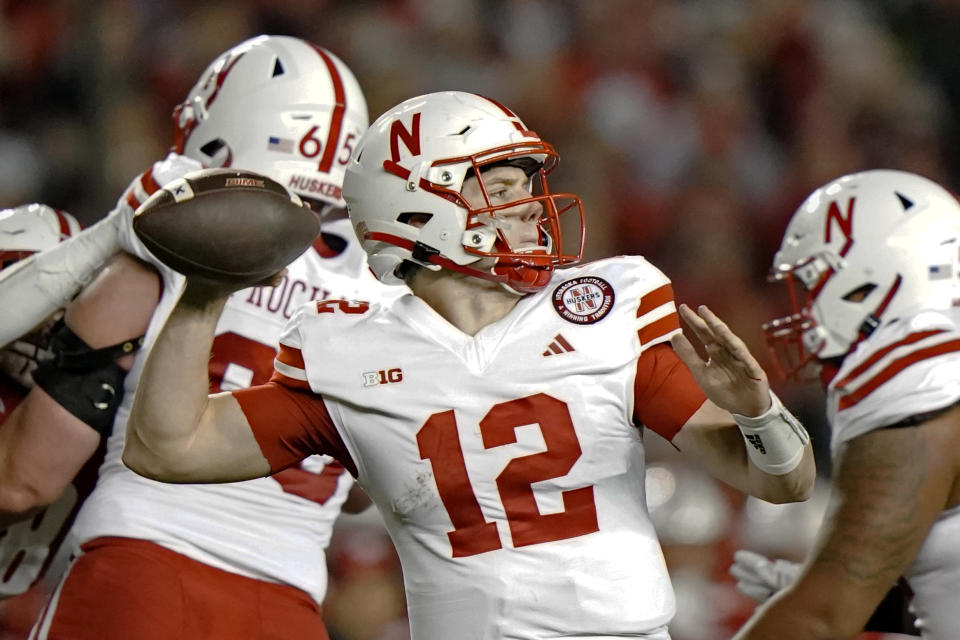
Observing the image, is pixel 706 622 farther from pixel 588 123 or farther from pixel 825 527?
pixel 588 123

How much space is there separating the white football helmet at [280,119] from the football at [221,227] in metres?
0.97

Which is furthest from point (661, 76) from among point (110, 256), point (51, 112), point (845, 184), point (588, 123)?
point (110, 256)

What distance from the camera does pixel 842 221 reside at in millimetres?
3119

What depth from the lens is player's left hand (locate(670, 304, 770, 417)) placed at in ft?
6.29

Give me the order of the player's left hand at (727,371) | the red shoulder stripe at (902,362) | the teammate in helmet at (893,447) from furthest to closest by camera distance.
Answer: the red shoulder stripe at (902,362)
the teammate in helmet at (893,447)
the player's left hand at (727,371)

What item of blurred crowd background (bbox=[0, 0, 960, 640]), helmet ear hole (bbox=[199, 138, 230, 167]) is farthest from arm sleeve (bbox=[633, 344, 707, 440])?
blurred crowd background (bbox=[0, 0, 960, 640])

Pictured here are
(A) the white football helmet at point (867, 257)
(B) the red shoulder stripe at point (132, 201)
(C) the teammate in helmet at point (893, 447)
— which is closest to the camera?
(C) the teammate in helmet at point (893, 447)

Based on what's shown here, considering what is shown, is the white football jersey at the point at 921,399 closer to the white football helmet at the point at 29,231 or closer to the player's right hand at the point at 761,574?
the player's right hand at the point at 761,574

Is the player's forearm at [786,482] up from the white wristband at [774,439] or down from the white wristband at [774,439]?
down

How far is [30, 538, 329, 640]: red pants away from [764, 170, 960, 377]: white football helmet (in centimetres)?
150

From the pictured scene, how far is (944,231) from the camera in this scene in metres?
3.04

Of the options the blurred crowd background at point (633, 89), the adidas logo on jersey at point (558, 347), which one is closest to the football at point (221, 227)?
the adidas logo on jersey at point (558, 347)

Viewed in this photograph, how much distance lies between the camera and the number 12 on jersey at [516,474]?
2111mm

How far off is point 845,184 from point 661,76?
3.86m
